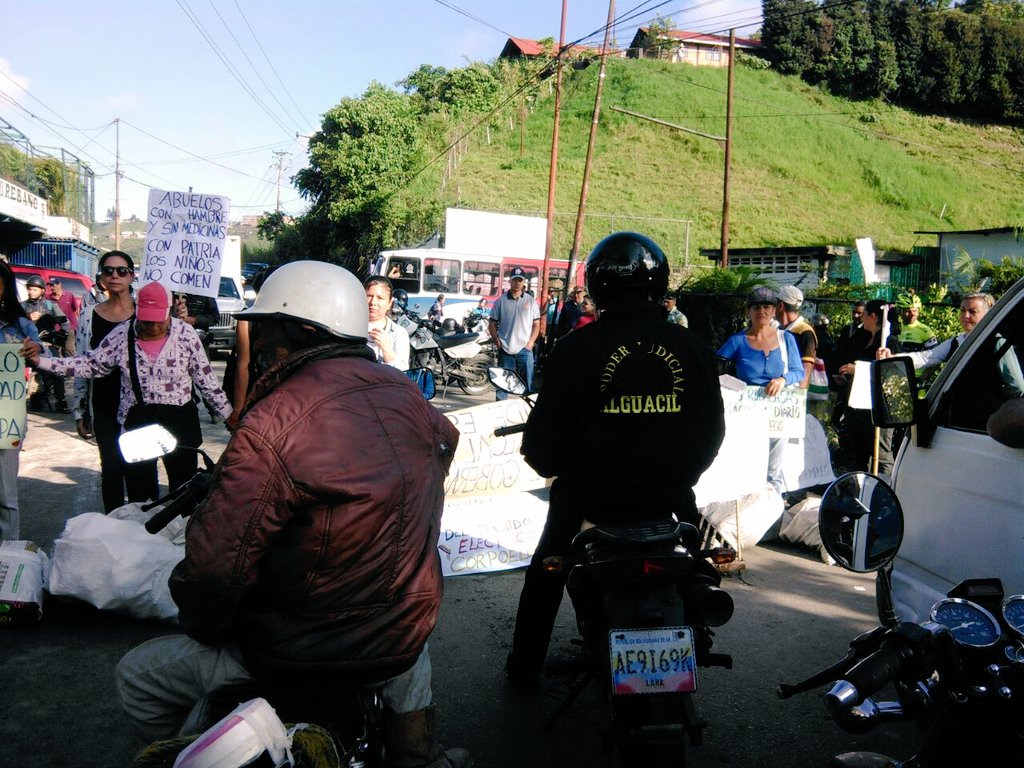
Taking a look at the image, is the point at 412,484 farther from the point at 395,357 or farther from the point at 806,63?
the point at 806,63

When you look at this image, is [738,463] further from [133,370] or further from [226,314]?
[226,314]

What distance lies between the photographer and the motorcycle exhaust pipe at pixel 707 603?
109 inches

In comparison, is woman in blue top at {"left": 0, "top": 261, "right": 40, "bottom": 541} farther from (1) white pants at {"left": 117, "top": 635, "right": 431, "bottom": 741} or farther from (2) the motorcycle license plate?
(2) the motorcycle license plate

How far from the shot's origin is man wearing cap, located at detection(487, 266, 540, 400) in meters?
11.0

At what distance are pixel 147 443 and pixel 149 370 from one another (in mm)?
2660

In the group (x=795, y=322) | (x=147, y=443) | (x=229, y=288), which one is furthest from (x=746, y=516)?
(x=229, y=288)

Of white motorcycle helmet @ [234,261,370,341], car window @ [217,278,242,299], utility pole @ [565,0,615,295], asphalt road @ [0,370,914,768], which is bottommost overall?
asphalt road @ [0,370,914,768]

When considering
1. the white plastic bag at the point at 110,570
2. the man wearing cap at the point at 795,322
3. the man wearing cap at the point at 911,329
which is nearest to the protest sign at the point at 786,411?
the man wearing cap at the point at 795,322

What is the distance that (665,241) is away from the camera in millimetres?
40250

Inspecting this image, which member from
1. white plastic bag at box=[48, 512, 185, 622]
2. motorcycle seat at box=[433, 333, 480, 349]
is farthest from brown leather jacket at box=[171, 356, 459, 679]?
motorcycle seat at box=[433, 333, 480, 349]

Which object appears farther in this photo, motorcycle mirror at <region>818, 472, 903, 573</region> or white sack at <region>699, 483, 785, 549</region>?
white sack at <region>699, 483, 785, 549</region>

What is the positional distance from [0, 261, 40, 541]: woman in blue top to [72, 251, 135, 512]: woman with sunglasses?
0.45m

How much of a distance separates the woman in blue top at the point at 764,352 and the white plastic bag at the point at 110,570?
433cm

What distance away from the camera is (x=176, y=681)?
87.7 inches
